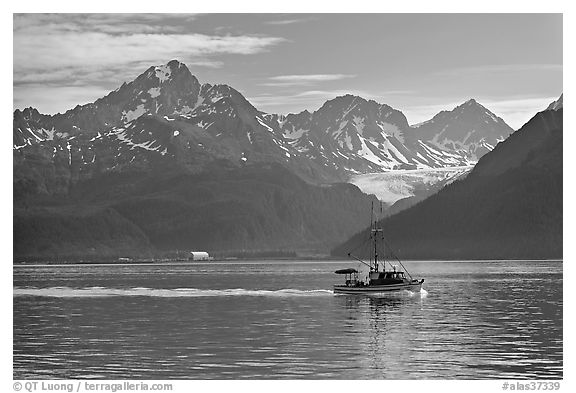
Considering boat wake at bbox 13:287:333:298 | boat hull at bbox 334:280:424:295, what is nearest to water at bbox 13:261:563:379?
boat hull at bbox 334:280:424:295

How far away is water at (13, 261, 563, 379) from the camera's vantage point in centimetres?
5634

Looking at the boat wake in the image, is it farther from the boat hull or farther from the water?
the boat hull

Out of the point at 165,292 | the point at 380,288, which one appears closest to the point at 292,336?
the point at 380,288

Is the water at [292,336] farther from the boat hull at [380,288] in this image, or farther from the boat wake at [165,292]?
the boat wake at [165,292]

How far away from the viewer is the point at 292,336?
71.3m

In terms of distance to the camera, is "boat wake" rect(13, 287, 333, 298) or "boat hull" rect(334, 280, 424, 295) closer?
"boat hull" rect(334, 280, 424, 295)

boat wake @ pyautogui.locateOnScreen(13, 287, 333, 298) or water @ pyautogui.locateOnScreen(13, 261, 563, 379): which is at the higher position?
boat wake @ pyautogui.locateOnScreen(13, 287, 333, 298)

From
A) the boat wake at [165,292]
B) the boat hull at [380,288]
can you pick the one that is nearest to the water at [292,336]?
the boat hull at [380,288]

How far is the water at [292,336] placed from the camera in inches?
2218

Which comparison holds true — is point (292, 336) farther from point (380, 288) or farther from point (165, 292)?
point (165, 292)

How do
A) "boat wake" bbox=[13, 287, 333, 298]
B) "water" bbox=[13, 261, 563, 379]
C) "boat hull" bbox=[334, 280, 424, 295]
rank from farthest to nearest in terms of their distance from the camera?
1. "boat wake" bbox=[13, 287, 333, 298]
2. "boat hull" bbox=[334, 280, 424, 295]
3. "water" bbox=[13, 261, 563, 379]
